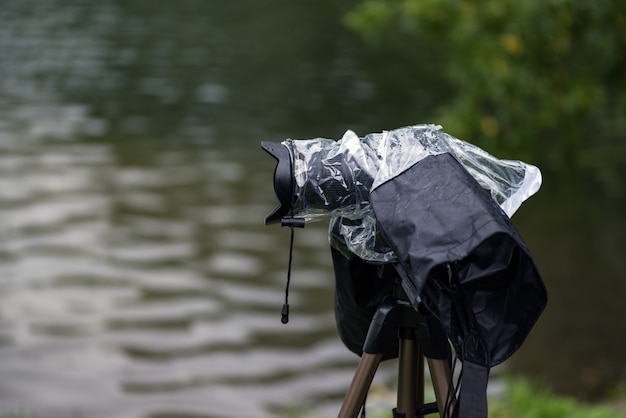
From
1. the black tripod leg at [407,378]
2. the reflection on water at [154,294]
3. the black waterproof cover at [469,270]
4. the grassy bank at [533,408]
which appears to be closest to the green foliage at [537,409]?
the grassy bank at [533,408]

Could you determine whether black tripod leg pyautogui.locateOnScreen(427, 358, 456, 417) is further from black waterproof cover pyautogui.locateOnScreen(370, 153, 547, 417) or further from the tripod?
black waterproof cover pyautogui.locateOnScreen(370, 153, 547, 417)

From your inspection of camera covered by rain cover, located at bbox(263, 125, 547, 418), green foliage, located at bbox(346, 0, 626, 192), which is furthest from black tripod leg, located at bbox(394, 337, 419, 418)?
green foliage, located at bbox(346, 0, 626, 192)

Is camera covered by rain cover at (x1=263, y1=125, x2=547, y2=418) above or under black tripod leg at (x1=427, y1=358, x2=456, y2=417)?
above

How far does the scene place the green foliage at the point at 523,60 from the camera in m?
4.73

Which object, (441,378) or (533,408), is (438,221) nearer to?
(441,378)

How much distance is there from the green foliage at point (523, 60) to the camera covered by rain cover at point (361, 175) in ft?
9.19

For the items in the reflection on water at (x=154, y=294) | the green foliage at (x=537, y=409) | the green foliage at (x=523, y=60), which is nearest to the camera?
the green foliage at (x=537, y=409)

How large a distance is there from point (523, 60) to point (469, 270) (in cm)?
362

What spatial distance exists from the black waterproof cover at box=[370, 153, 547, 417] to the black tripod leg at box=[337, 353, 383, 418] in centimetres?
24

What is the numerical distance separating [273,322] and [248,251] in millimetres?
947

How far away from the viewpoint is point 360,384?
6.37 ft

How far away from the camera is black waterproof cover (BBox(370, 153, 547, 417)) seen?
1.65 meters

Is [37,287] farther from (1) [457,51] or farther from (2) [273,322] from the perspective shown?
(1) [457,51]

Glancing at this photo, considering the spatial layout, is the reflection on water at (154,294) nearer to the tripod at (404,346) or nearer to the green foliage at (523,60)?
the green foliage at (523,60)
